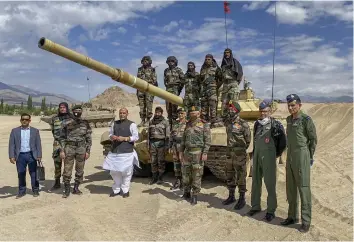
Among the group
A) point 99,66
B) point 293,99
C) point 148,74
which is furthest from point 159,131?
point 293,99

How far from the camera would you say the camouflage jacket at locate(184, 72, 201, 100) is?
30.1 feet

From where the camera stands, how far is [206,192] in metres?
7.83

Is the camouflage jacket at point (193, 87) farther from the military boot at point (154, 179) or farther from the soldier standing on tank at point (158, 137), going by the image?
the military boot at point (154, 179)

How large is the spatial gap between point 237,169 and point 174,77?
11.9 ft

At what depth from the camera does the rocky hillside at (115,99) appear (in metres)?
44.2

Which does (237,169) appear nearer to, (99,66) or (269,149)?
(269,149)

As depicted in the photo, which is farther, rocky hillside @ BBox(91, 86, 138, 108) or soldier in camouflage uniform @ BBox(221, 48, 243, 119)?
rocky hillside @ BBox(91, 86, 138, 108)

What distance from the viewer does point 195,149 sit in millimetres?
6656

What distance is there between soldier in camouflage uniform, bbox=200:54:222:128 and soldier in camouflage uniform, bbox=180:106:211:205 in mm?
2060

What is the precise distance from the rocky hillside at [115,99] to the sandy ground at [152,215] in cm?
3497

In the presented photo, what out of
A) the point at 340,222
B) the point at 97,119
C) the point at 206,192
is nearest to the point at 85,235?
the point at 206,192

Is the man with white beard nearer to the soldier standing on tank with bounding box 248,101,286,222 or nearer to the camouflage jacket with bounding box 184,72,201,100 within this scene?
the camouflage jacket with bounding box 184,72,201,100

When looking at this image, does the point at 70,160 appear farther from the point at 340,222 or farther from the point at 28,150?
the point at 340,222

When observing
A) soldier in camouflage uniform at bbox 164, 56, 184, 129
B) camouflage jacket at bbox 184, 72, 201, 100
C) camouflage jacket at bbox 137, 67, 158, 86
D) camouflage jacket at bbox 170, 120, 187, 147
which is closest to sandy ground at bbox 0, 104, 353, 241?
camouflage jacket at bbox 170, 120, 187, 147
